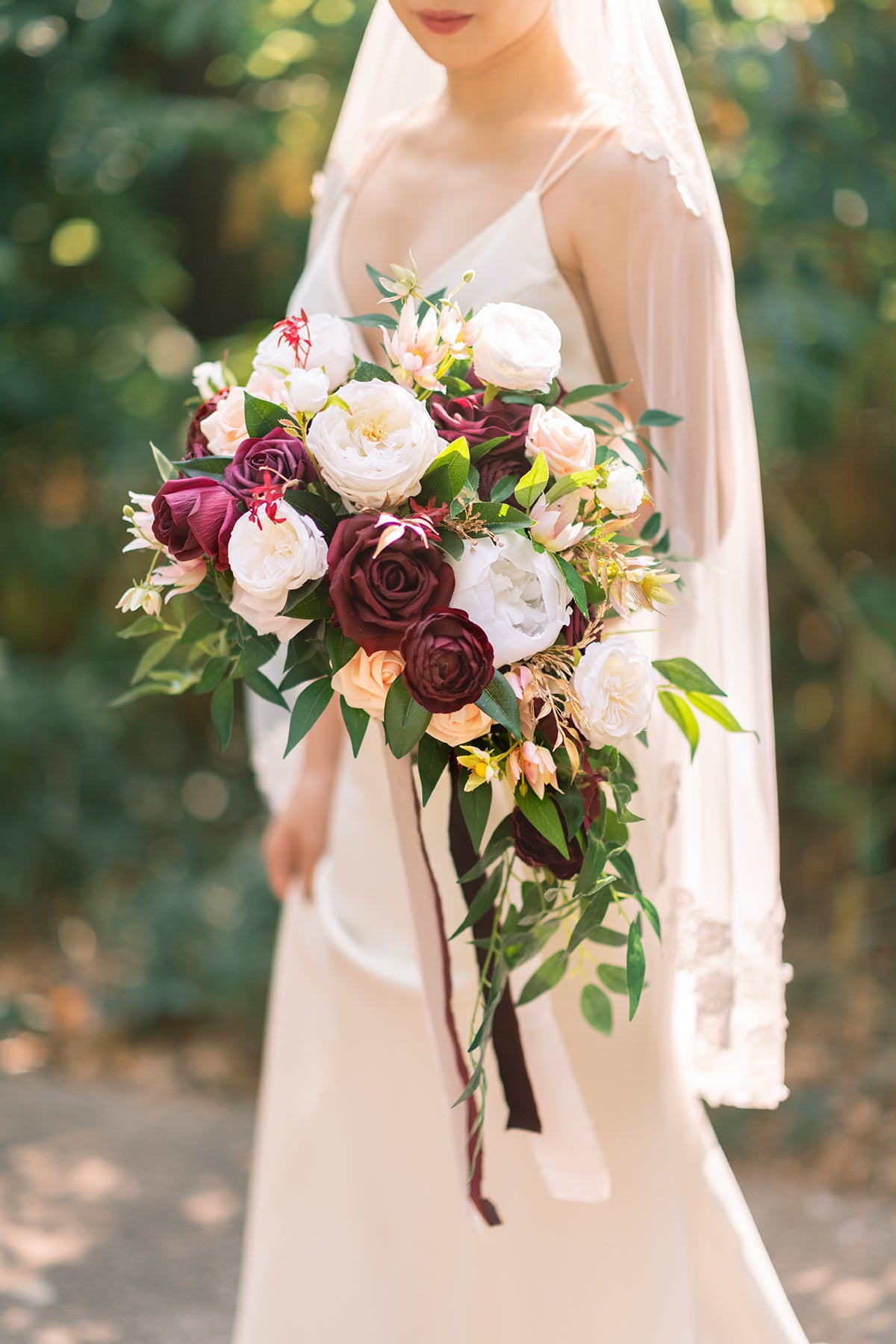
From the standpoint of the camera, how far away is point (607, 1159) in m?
1.73

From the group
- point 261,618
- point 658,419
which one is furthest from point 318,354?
point 658,419

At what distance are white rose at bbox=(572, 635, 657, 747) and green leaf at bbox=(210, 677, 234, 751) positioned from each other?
0.38 metres

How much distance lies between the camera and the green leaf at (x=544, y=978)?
1.43 meters

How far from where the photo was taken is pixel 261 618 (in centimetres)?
122

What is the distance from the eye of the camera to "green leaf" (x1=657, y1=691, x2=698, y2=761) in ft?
4.84

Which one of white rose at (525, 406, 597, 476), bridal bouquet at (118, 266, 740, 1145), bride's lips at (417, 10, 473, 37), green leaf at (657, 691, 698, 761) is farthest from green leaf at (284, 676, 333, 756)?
bride's lips at (417, 10, 473, 37)

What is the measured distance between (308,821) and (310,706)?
2.59ft

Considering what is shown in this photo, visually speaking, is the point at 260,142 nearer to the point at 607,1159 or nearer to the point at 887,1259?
the point at 607,1159

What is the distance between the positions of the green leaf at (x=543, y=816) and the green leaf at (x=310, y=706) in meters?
0.22

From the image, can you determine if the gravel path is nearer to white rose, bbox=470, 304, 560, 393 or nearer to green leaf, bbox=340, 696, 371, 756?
green leaf, bbox=340, 696, 371, 756

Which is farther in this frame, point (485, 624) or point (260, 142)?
point (260, 142)

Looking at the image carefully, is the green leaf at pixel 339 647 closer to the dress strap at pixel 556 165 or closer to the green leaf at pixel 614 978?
the green leaf at pixel 614 978

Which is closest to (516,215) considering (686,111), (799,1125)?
(686,111)

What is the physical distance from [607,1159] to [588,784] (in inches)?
27.6
